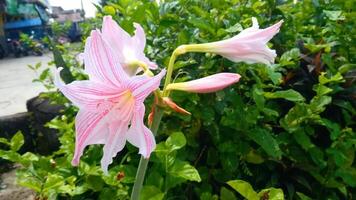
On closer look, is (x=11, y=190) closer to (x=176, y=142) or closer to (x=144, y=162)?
(x=176, y=142)

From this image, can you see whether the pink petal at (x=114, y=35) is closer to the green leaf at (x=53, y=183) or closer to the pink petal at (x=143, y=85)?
the pink petal at (x=143, y=85)

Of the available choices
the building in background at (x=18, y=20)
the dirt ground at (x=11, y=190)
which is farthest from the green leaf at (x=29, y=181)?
the building in background at (x=18, y=20)

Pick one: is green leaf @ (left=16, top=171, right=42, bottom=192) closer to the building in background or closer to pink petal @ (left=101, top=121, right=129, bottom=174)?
pink petal @ (left=101, top=121, right=129, bottom=174)

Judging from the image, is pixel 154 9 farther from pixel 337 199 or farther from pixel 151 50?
pixel 337 199

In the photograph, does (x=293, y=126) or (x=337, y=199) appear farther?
(x=337, y=199)

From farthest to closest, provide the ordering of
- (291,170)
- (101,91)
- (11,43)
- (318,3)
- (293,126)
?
1. (11,43)
2. (318,3)
3. (291,170)
4. (293,126)
5. (101,91)

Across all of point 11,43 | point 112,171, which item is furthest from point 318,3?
point 11,43

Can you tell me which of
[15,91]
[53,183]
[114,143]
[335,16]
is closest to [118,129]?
[114,143]
